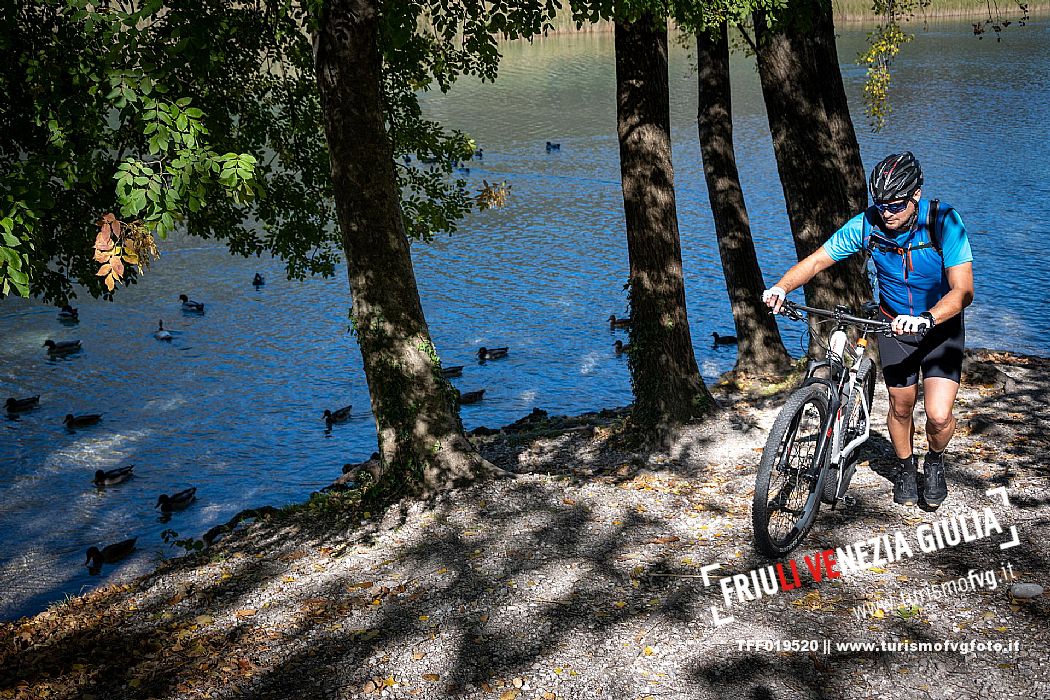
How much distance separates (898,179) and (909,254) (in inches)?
22.8

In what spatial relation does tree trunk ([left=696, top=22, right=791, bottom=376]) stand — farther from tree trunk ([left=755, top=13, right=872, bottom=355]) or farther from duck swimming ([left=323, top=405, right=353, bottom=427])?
duck swimming ([left=323, top=405, right=353, bottom=427])

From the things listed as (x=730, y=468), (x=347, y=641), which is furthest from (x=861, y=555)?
(x=347, y=641)

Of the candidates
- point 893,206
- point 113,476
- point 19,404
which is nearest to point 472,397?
point 113,476

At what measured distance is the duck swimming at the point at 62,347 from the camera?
28.8m

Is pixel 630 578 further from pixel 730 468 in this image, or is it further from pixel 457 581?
pixel 730 468

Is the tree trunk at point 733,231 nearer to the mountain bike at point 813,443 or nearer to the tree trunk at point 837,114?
the tree trunk at point 837,114

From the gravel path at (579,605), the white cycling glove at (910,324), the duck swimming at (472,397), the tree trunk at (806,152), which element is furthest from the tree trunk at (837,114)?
the duck swimming at (472,397)

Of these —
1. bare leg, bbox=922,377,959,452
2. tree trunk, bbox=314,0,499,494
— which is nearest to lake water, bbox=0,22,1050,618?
tree trunk, bbox=314,0,499,494

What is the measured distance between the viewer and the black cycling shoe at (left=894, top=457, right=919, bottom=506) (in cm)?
759

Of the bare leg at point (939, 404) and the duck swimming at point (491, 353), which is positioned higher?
the bare leg at point (939, 404)

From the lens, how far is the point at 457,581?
768 cm

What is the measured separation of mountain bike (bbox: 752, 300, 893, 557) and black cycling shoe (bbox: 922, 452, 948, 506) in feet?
2.26

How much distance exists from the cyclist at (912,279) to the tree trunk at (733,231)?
8.47 meters

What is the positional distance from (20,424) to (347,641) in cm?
2061
